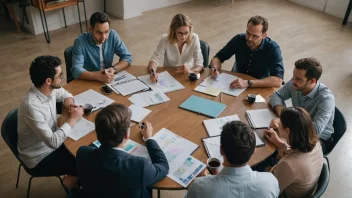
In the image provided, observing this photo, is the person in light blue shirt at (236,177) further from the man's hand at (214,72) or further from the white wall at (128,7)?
the white wall at (128,7)

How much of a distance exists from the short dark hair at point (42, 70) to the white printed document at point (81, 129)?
1.29 ft

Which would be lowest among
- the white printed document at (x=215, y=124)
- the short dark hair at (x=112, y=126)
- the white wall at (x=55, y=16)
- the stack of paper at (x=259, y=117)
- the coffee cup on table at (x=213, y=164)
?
the white wall at (x=55, y=16)

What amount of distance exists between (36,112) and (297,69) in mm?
2030

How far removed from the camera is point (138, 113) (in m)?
2.57

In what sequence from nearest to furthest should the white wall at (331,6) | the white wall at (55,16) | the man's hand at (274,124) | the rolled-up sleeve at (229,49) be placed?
1. the man's hand at (274,124)
2. the rolled-up sleeve at (229,49)
3. the white wall at (55,16)
4. the white wall at (331,6)

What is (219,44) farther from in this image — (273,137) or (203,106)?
(273,137)

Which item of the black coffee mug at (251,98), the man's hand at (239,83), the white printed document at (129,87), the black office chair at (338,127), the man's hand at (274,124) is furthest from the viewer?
the man's hand at (239,83)

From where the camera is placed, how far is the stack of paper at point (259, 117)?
8.21 ft

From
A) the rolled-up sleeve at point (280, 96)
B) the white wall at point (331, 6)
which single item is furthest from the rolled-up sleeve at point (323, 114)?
the white wall at point (331, 6)

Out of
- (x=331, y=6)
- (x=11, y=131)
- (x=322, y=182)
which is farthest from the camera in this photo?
(x=331, y=6)

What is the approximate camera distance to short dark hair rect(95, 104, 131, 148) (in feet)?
5.86

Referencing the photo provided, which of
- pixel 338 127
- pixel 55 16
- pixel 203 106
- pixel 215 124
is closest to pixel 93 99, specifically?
pixel 203 106

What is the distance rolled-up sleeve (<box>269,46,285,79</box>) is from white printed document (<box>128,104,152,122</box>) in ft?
4.48

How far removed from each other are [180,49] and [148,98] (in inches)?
33.0
